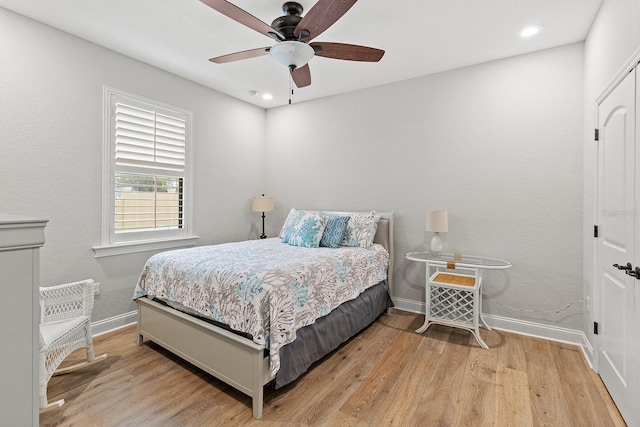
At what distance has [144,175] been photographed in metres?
3.29

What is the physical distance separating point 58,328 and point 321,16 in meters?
2.67

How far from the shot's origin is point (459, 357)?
254cm

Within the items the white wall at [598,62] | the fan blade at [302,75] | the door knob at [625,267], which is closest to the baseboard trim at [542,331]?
the white wall at [598,62]

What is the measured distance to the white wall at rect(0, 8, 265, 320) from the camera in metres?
2.44

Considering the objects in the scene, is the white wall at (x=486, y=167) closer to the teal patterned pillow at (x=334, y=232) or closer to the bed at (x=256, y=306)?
the teal patterned pillow at (x=334, y=232)

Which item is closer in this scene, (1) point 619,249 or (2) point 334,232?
(1) point 619,249

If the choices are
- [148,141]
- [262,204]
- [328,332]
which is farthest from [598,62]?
[148,141]

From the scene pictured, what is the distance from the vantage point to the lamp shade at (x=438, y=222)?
3123mm

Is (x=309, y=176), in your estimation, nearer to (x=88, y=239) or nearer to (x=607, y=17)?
(x=88, y=239)

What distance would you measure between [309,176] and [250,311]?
9.07 feet

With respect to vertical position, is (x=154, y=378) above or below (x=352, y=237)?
below

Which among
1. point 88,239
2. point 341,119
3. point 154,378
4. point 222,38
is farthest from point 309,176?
point 154,378

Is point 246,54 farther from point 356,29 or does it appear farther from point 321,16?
point 356,29

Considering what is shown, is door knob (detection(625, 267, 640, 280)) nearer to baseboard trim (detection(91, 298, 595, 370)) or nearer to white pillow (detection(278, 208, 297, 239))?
baseboard trim (detection(91, 298, 595, 370))
